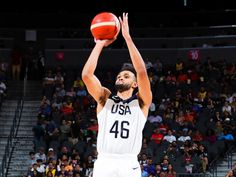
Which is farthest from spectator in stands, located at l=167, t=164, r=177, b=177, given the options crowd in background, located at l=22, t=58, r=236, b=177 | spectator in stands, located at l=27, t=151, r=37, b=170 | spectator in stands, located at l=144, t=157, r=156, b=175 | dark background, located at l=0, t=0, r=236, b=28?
dark background, located at l=0, t=0, r=236, b=28

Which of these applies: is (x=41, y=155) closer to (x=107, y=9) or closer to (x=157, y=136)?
(x=157, y=136)

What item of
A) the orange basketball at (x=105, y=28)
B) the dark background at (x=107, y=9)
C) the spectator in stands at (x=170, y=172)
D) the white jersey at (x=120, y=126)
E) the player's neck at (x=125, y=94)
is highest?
the dark background at (x=107, y=9)

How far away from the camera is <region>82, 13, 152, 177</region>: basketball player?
6180mm

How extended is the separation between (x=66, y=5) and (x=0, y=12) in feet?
11.5

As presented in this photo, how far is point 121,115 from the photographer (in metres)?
6.36

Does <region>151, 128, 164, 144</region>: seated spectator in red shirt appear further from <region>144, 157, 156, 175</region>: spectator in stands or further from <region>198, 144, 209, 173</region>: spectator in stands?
<region>144, 157, 156, 175</region>: spectator in stands

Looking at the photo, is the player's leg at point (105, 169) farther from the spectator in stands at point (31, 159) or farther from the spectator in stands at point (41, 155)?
the spectator in stands at point (31, 159)

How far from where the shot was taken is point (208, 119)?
71.2 feet

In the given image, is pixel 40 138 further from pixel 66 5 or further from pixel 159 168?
pixel 66 5

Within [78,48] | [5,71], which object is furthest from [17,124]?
[78,48]

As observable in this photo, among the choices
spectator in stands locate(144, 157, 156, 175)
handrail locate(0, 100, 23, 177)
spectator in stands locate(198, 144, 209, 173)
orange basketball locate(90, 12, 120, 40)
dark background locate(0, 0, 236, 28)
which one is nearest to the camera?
orange basketball locate(90, 12, 120, 40)

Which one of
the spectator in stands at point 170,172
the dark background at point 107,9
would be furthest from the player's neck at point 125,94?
the dark background at point 107,9

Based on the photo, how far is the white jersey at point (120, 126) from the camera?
6.25m

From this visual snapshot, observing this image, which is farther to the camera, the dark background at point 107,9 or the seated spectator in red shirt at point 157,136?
the dark background at point 107,9
